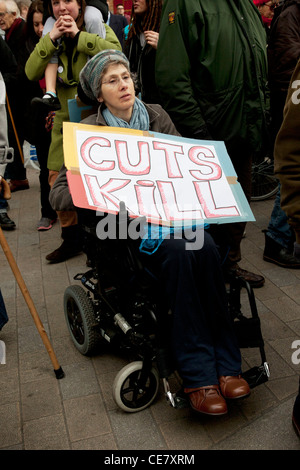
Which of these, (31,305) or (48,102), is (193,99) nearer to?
(48,102)

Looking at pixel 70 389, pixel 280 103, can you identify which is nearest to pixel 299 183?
pixel 70 389

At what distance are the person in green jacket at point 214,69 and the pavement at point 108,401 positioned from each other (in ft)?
2.52

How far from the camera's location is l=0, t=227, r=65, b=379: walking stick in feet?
8.82

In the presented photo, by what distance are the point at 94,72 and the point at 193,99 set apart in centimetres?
80

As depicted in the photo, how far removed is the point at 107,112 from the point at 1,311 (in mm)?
1394

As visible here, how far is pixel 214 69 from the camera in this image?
11.1 ft

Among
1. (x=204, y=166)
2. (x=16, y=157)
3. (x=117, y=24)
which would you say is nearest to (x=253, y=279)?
(x=204, y=166)

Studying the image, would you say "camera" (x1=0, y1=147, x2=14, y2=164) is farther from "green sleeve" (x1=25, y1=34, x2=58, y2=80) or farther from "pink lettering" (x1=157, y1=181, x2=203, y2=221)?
"green sleeve" (x1=25, y1=34, x2=58, y2=80)

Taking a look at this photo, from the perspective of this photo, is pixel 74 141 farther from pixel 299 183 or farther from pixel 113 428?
pixel 113 428

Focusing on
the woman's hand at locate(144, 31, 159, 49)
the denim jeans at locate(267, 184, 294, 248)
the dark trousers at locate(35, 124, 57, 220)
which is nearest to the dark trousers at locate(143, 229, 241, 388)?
the denim jeans at locate(267, 184, 294, 248)

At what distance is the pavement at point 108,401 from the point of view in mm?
→ 2342

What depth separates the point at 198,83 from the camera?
137 inches

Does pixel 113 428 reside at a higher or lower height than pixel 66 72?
lower

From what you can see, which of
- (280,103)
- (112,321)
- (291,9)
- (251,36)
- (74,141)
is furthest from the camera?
(280,103)
